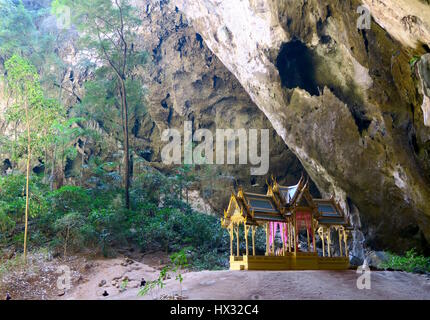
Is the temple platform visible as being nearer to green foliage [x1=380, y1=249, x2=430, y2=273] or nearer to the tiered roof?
the tiered roof

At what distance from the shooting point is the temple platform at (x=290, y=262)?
1305 centimetres

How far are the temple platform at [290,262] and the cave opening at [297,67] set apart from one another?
9.70m

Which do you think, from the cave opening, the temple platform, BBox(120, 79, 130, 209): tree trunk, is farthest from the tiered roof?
BBox(120, 79, 130, 209): tree trunk

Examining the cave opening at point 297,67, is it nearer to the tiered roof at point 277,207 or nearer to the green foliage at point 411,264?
the tiered roof at point 277,207

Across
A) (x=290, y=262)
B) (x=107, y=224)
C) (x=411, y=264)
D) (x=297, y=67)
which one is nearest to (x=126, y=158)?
(x=107, y=224)

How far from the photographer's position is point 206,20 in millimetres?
22734

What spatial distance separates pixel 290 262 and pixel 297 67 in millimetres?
11718

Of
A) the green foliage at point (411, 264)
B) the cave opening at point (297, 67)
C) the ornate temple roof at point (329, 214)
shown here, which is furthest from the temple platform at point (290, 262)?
the cave opening at point (297, 67)

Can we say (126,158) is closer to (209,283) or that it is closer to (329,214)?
(329,214)

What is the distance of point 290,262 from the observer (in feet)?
45.3

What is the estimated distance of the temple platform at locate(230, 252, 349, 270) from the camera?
1305cm
